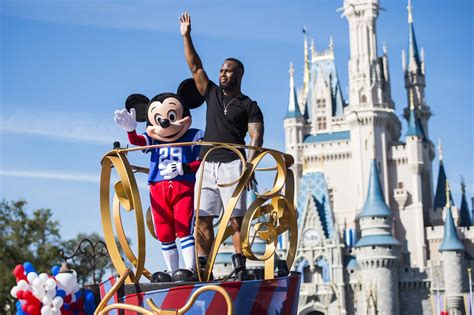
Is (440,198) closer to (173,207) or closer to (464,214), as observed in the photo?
(464,214)

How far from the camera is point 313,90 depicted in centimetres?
6581

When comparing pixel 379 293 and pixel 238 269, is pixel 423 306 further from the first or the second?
pixel 238 269

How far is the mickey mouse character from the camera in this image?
6777 millimetres

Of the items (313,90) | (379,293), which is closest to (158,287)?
(379,293)

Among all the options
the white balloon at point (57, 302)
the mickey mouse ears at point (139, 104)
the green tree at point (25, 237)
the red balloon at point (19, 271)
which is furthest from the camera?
the green tree at point (25, 237)

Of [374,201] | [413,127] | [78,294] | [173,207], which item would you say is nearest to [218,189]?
[173,207]

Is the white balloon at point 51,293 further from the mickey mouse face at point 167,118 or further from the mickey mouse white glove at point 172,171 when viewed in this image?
the mickey mouse white glove at point 172,171

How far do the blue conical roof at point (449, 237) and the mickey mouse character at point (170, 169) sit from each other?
1884 inches

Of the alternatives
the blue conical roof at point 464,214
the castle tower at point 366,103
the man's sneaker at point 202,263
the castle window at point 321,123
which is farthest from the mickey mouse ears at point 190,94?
the castle window at point 321,123

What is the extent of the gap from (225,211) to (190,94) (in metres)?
1.24

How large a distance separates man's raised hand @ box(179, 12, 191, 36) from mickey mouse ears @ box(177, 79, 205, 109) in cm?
38

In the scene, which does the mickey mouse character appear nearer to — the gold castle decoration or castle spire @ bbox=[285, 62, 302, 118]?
the gold castle decoration

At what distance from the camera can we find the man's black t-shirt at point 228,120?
6945mm

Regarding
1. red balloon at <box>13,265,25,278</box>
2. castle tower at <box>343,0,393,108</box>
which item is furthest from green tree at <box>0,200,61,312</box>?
castle tower at <box>343,0,393,108</box>
